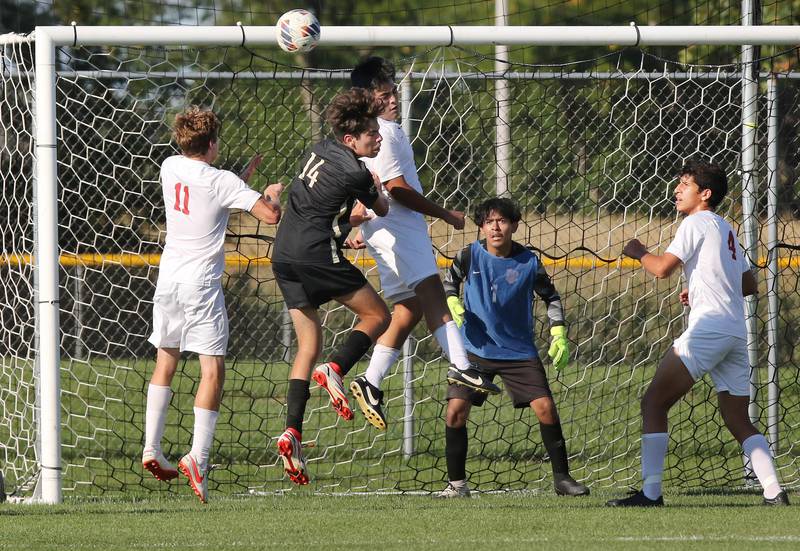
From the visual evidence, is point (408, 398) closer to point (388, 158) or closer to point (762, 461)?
point (388, 158)

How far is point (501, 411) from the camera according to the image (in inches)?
410

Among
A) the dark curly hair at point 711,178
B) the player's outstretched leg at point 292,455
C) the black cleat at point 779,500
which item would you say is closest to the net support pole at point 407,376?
the player's outstretched leg at point 292,455

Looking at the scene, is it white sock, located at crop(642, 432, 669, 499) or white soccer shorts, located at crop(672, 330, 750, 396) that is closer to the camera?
white soccer shorts, located at crop(672, 330, 750, 396)

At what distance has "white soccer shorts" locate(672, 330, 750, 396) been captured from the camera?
253 inches

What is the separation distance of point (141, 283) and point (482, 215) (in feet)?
18.4

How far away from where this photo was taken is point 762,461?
21.6 ft

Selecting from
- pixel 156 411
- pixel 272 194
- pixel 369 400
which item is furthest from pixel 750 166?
pixel 156 411

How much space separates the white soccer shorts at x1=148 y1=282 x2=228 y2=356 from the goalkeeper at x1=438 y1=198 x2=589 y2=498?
4.56 feet

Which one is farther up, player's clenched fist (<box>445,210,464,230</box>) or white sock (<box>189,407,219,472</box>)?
player's clenched fist (<box>445,210,464,230</box>)

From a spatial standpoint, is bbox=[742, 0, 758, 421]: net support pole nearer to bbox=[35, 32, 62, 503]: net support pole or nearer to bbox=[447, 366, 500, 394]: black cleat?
bbox=[447, 366, 500, 394]: black cleat

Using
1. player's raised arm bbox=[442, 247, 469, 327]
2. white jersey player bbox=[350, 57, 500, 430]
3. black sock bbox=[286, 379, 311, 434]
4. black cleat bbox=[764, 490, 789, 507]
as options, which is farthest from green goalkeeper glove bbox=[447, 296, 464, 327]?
black cleat bbox=[764, 490, 789, 507]

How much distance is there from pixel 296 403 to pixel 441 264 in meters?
2.77

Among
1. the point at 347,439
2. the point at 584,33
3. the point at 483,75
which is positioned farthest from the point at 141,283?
the point at 584,33

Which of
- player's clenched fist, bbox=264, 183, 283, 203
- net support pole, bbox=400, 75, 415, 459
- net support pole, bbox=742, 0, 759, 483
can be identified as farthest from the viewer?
net support pole, bbox=400, 75, 415, 459
